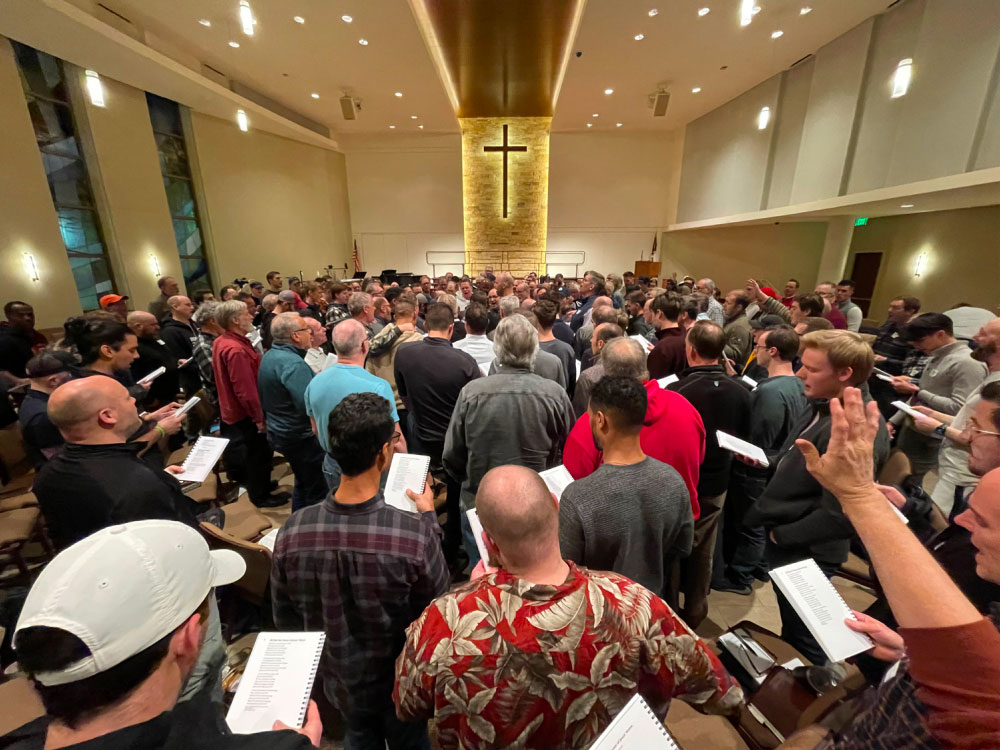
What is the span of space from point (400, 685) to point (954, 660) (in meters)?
1.13

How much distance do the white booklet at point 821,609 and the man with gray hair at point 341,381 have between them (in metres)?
1.91

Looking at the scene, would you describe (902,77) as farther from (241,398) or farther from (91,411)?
(91,411)

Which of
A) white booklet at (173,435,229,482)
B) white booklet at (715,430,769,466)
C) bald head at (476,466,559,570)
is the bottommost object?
white booklet at (173,435,229,482)

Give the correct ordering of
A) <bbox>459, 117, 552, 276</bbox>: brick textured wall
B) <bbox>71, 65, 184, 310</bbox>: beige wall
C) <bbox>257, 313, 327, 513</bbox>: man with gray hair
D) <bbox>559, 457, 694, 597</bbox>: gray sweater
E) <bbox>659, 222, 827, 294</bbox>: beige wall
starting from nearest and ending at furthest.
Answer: <bbox>559, 457, 694, 597</bbox>: gray sweater < <bbox>257, 313, 327, 513</bbox>: man with gray hair < <bbox>71, 65, 184, 310</bbox>: beige wall < <bbox>659, 222, 827, 294</bbox>: beige wall < <bbox>459, 117, 552, 276</bbox>: brick textured wall

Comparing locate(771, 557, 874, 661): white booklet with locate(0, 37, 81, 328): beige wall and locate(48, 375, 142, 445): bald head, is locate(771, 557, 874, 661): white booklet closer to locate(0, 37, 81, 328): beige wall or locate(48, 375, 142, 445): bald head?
locate(48, 375, 142, 445): bald head

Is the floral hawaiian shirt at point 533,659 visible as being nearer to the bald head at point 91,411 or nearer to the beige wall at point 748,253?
the bald head at point 91,411

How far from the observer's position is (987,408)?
164 cm

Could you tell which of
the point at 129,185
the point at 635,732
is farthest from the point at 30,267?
the point at 635,732

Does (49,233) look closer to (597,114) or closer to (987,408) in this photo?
(987,408)

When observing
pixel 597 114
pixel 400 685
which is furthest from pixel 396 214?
pixel 400 685

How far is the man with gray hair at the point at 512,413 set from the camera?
2279 mm

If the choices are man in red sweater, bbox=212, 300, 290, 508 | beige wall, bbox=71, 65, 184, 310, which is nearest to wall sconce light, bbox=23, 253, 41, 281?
beige wall, bbox=71, 65, 184, 310

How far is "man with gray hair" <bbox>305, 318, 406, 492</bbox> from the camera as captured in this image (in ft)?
8.00

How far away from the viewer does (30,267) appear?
6488 millimetres
